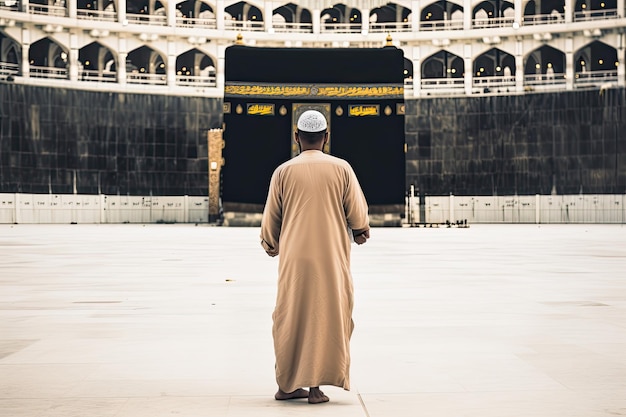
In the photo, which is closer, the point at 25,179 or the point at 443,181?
the point at 25,179

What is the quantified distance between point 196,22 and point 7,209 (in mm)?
16296

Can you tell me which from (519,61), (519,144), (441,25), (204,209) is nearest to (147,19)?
(204,209)

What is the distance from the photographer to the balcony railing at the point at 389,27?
53.5m

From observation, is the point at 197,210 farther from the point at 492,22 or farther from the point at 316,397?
the point at 316,397

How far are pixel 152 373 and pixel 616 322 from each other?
4054mm

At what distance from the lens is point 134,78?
177 ft

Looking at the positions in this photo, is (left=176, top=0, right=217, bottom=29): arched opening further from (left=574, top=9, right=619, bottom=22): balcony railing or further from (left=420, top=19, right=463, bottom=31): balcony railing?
(left=574, top=9, right=619, bottom=22): balcony railing

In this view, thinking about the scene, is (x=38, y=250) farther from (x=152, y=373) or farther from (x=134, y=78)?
(x=134, y=78)

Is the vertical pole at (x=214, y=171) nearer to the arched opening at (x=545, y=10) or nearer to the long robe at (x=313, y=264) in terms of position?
the arched opening at (x=545, y=10)

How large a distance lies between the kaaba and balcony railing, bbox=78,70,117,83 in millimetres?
14914

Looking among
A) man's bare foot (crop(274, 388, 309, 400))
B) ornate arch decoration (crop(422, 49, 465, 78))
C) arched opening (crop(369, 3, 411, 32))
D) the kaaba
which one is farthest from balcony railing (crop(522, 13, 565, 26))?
man's bare foot (crop(274, 388, 309, 400))

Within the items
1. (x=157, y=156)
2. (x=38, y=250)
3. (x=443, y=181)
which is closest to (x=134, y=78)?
(x=157, y=156)

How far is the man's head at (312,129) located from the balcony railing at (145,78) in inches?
1830

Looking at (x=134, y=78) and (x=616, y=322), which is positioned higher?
(x=134, y=78)
